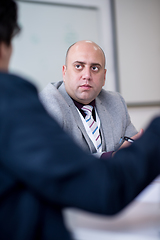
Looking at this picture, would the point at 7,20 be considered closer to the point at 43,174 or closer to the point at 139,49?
the point at 43,174

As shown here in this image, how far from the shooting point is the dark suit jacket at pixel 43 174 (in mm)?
375

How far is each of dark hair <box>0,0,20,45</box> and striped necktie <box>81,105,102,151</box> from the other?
1000 millimetres

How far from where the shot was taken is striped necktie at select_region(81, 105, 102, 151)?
1427mm

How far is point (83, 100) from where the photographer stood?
1.51 meters

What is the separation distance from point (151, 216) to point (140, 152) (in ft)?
0.85

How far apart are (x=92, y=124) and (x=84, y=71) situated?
0.33 metres

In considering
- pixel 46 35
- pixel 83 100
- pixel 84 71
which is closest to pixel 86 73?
pixel 84 71

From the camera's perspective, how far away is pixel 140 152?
43 centimetres

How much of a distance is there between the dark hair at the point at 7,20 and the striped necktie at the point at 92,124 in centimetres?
100

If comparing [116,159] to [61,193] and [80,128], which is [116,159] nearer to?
[61,193]

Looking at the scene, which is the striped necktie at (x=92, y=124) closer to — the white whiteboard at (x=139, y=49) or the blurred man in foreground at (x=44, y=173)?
the blurred man in foreground at (x=44, y=173)

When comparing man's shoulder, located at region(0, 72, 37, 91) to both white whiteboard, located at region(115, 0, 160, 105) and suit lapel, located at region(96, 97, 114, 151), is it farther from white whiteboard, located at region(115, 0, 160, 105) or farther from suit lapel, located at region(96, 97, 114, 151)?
white whiteboard, located at region(115, 0, 160, 105)

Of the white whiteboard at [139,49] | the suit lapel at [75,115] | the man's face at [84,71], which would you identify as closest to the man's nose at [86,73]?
the man's face at [84,71]

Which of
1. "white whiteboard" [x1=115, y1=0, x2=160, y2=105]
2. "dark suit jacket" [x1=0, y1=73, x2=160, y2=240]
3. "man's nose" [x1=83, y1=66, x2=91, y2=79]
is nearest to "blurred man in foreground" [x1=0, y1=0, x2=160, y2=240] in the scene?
"dark suit jacket" [x1=0, y1=73, x2=160, y2=240]
